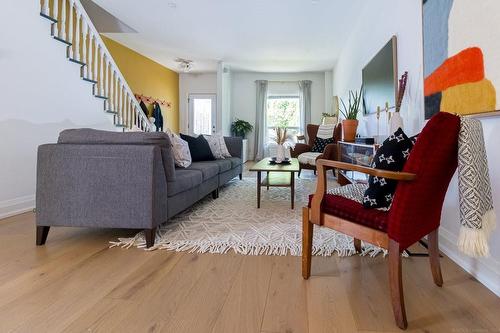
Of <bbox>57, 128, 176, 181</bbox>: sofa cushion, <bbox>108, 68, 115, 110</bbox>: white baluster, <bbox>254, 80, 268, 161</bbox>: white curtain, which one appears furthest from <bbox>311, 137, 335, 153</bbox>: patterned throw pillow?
<bbox>57, 128, 176, 181</bbox>: sofa cushion

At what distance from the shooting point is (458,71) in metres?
1.67

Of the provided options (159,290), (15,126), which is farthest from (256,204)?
(15,126)

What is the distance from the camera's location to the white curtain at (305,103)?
7.99 m

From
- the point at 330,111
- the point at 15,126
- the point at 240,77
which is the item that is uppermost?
the point at 240,77

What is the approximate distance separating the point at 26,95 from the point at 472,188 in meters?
3.61

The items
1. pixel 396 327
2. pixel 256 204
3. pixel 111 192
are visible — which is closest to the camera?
pixel 396 327

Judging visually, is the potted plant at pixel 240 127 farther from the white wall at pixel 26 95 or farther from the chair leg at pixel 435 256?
the chair leg at pixel 435 256

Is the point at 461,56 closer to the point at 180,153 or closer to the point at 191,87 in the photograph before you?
the point at 180,153

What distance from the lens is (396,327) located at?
1126 mm

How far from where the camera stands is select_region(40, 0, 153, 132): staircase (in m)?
3.29

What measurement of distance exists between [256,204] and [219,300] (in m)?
1.85

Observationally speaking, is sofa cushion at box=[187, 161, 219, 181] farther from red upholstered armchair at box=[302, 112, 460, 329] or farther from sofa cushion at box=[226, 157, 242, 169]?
red upholstered armchair at box=[302, 112, 460, 329]

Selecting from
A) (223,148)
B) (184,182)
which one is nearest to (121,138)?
(184,182)

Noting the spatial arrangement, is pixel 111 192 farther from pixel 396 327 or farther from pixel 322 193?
pixel 396 327
